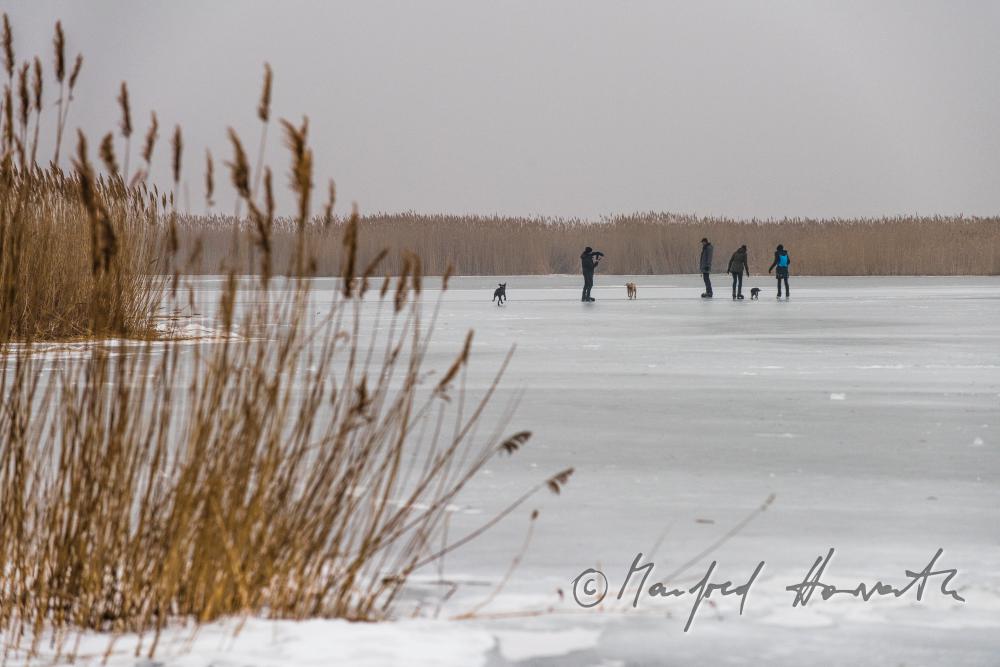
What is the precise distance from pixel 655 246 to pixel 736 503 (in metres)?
41.0

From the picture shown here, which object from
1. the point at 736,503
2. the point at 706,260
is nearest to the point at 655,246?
the point at 706,260

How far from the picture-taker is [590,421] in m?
8.16

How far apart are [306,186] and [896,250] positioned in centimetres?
4111

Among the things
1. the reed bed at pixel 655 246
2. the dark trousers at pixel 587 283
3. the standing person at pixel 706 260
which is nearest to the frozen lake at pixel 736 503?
the dark trousers at pixel 587 283

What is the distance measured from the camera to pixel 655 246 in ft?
151

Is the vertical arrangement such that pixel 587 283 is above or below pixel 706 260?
below

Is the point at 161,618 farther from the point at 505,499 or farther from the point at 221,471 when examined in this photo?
the point at 505,499
